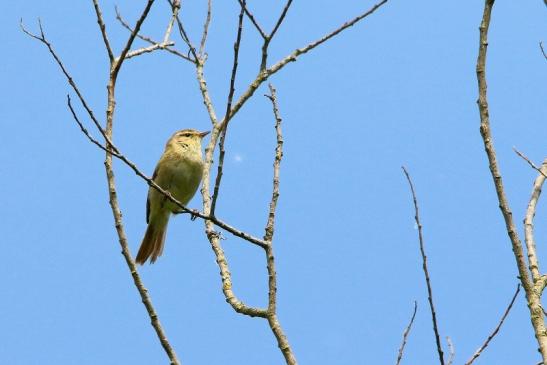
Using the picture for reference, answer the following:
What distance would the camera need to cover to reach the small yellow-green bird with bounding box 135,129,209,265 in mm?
7954

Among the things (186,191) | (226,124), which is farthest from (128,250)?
(186,191)

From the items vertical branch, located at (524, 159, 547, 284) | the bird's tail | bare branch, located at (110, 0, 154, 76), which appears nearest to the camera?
Answer: vertical branch, located at (524, 159, 547, 284)

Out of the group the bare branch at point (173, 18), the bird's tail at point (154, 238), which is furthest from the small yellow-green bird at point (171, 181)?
the bare branch at point (173, 18)

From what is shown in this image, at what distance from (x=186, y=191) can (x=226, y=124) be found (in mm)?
4785

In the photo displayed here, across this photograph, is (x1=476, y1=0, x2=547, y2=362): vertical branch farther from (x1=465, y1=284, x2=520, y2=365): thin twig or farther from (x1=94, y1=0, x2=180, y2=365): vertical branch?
(x1=94, y1=0, x2=180, y2=365): vertical branch

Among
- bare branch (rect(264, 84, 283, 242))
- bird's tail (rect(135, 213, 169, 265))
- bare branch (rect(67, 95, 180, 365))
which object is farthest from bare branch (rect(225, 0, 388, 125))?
bird's tail (rect(135, 213, 169, 265))

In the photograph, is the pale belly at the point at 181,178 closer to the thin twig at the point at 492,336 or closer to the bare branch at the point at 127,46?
the bare branch at the point at 127,46

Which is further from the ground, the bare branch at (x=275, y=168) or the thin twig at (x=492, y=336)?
the bare branch at (x=275, y=168)

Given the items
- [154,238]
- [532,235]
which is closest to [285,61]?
[532,235]

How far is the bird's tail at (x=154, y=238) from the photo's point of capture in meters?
8.27

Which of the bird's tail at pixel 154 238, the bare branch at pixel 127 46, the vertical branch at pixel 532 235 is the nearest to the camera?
the vertical branch at pixel 532 235

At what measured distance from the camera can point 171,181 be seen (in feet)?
26.1

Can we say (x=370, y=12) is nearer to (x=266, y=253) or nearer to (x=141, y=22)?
(x=141, y=22)

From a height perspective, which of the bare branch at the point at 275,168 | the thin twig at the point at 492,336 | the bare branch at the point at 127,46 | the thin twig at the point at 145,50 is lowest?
the thin twig at the point at 492,336
